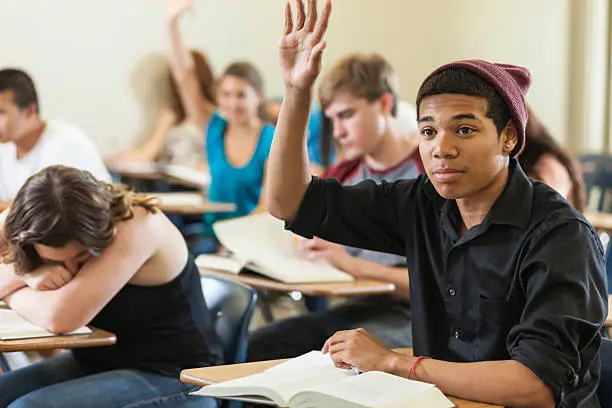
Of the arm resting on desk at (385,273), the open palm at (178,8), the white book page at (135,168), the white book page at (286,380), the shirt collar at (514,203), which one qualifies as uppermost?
the open palm at (178,8)

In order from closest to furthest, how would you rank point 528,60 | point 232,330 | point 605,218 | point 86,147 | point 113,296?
point 113,296 < point 232,330 < point 86,147 < point 605,218 < point 528,60

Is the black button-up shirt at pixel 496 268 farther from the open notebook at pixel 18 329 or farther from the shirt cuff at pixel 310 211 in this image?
the open notebook at pixel 18 329

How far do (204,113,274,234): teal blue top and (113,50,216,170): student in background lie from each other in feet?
6.10

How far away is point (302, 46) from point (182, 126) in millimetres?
5396

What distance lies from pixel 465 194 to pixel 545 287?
0.21m

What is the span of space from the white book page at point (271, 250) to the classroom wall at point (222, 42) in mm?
4281

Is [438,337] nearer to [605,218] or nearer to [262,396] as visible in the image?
[262,396]

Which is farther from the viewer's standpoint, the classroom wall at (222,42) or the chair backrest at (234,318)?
the classroom wall at (222,42)

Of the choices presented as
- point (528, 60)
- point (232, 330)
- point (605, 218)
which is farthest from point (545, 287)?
point (528, 60)

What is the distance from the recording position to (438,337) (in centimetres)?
178

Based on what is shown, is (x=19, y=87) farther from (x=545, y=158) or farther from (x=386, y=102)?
(x=545, y=158)

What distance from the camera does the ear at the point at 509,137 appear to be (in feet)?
5.42

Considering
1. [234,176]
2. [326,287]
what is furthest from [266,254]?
[234,176]

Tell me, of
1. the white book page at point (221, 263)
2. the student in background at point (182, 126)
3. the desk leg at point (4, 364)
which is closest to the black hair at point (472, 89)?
the white book page at point (221, 263)
